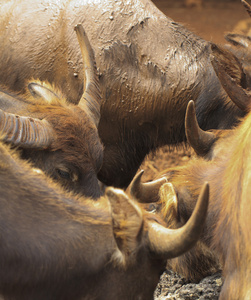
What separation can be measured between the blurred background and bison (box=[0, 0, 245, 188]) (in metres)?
3.06

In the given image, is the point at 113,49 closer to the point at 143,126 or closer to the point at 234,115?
the point at 143,126

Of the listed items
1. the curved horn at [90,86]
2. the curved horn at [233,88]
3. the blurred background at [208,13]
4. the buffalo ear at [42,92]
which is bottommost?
the buffalo ear at [42,92]

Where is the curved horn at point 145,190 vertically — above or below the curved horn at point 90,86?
below

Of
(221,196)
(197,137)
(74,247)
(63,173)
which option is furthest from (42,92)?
(74,247)

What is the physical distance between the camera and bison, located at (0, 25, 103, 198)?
226 centimetres

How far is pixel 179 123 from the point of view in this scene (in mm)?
3027

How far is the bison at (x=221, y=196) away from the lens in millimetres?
1729

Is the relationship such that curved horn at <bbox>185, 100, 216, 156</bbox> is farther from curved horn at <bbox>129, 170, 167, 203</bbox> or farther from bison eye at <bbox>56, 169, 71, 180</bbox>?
bison eye at <bbox>56, 169, 71, 180</bbox>

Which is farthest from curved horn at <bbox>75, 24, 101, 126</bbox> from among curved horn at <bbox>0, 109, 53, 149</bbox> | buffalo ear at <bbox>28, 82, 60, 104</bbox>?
curved horn at <bbox>0, 109, 53, 149</bbox>

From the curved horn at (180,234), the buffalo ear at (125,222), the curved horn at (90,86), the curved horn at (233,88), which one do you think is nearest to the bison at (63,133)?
the curved horn at (90,86)

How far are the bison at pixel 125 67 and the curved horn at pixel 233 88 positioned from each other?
0.29m

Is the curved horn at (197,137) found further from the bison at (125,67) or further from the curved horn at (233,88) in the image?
the bison at (125,67)

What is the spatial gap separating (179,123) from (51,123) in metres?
0.94

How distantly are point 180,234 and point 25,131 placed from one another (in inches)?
40.1
